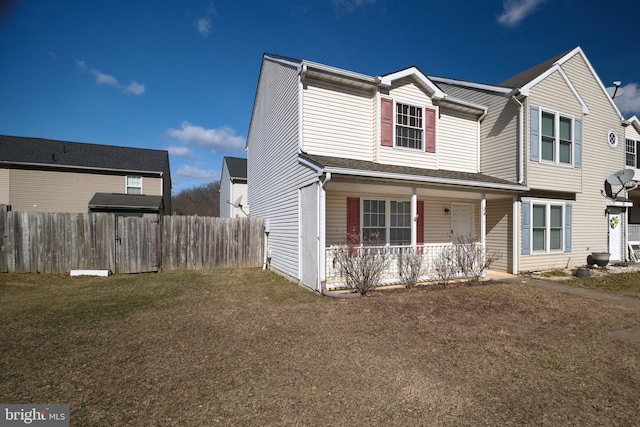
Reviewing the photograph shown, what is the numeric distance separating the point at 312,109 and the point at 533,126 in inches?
305

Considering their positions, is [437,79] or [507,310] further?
Result: [437,79]

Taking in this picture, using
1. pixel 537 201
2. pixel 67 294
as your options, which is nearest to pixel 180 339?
pixel 67 294

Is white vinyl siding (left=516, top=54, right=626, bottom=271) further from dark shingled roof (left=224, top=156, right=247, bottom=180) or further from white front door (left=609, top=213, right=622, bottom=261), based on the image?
dark shingled roof (left=224, top=156, right=247, bottom=180)

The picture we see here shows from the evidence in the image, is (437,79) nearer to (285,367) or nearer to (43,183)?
(285,367)

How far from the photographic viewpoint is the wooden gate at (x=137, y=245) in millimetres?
10234

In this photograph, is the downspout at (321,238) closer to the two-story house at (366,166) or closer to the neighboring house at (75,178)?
the two-story house at (366,166)

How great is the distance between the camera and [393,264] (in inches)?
344

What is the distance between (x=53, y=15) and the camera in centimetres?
666

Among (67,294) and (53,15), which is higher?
(53,15)

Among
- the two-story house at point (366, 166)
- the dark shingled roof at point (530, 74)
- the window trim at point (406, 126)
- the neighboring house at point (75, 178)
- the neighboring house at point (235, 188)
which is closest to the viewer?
the two-story house at point (366, 166)

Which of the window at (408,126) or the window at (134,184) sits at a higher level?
the window at (408,126)

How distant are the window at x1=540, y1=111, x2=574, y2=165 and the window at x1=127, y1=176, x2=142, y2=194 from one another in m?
20.8

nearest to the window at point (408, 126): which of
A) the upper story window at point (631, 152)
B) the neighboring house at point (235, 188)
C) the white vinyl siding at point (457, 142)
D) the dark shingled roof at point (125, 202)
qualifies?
the white vinyl siding at point (457, 142)

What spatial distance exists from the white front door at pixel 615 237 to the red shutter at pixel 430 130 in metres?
9.23
